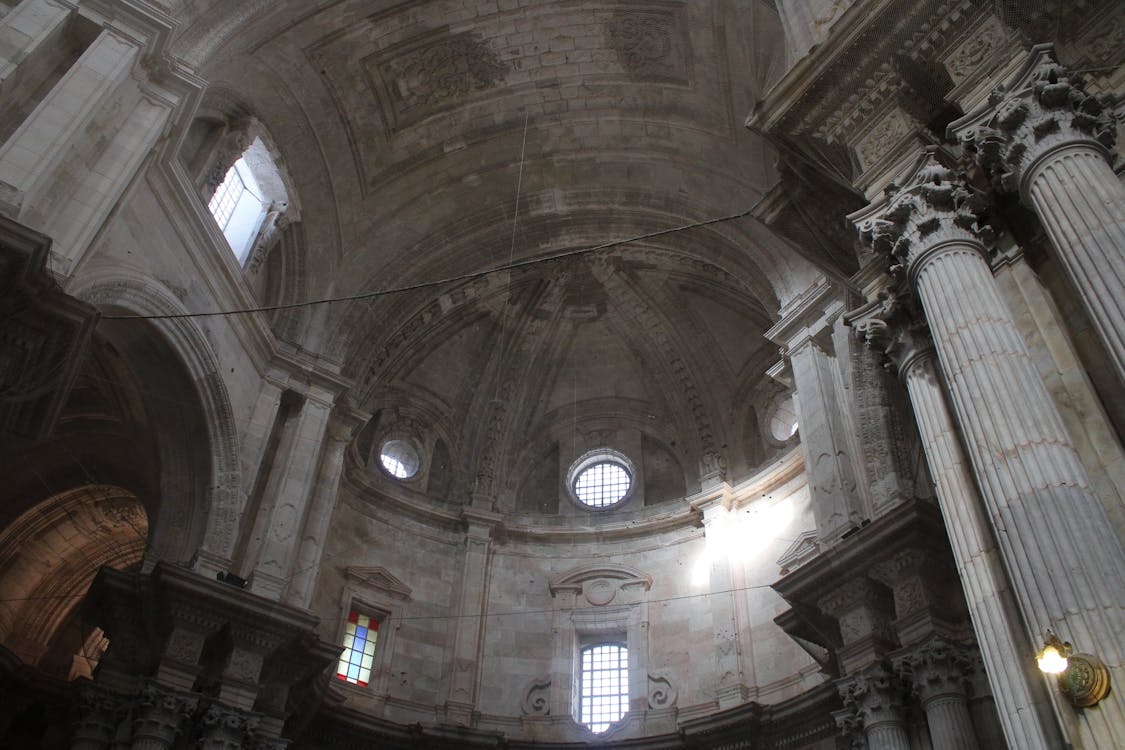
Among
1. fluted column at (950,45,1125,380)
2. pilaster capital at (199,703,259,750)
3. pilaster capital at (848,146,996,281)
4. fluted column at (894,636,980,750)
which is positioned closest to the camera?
fluted column at (950,45,1125,380)

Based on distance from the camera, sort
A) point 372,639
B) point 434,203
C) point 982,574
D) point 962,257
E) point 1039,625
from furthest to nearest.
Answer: point 434,203, point 372,639, point 962,257, point 982,574, point 1039,625

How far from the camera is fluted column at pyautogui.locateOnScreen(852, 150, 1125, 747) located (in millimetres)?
5105

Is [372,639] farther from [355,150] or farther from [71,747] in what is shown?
[355,150]

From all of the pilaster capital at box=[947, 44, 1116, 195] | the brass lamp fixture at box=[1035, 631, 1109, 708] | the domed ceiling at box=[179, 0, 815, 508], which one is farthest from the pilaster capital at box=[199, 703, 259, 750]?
the pilaster capital at box=[947, 44, 1116, 195]

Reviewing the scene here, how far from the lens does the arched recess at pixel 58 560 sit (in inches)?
748

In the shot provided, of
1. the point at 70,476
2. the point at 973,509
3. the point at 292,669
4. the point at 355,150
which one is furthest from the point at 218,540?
the point at 973,509

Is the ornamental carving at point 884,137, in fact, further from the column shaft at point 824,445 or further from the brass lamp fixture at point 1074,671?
the column shaft at point 824,445

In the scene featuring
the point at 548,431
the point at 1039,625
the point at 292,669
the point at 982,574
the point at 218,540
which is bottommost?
the point at 1039,625

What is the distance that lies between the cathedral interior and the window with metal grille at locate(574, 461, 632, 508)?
141 millimetres

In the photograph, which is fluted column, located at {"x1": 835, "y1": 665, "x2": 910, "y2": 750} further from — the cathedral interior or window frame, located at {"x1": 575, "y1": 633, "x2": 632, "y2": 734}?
window frame, located at {"x1": 575, "y1": 633, "x2": 632, "y2": 734}

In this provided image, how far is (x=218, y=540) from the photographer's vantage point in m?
14.1

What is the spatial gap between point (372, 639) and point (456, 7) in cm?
1227

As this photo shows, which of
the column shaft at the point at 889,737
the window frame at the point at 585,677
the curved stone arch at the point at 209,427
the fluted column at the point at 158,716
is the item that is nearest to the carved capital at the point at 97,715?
the fluted column at the point at 158,716

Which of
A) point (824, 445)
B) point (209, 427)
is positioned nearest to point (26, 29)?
point (209, 427)
